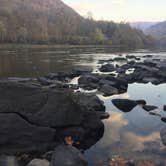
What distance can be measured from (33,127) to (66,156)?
2889mm

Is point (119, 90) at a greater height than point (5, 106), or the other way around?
point (5, 106)

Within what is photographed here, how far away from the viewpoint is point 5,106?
1394cm

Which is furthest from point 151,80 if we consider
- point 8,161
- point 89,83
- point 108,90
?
point 8,161

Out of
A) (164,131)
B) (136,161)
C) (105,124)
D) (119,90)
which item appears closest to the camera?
(136,161)

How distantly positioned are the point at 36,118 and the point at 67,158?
339cm

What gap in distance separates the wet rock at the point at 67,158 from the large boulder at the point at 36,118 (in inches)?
70.3

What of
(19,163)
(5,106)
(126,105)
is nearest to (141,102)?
(126,105)

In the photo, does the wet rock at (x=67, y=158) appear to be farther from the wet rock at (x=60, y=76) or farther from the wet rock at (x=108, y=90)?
the wet rock at (x=60, y=76)

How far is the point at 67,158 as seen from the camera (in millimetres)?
11102

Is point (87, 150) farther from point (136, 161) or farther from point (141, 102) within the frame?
point (141, 102)

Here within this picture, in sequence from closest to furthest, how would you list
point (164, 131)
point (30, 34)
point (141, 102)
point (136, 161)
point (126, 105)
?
point (136, 161), point (164, 131), point (126, 105), point (141, 102), point (30, 34)

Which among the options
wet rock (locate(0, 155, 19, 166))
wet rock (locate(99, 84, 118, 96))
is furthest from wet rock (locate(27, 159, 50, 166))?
wet rock (locate(99, 84, 118, 96))

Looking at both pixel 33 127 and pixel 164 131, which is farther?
pixel 164 131

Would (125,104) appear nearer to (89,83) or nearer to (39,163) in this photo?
(89,83)
